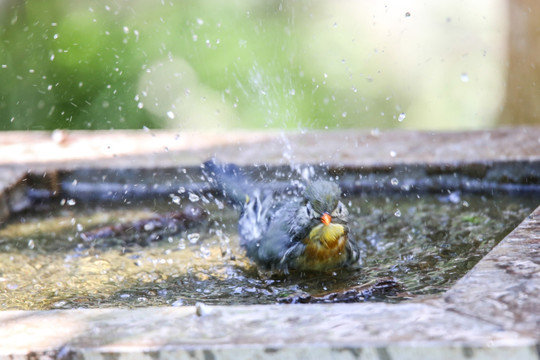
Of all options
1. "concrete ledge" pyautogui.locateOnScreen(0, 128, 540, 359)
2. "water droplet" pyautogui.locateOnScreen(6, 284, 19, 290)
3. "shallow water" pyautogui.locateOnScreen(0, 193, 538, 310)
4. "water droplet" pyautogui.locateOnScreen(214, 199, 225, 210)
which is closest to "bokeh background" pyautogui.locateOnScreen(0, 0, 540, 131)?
"shallow water" pyautogui.locateOnScreen(0, 193, 538, 310)

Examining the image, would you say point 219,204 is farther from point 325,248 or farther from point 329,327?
point 329,327

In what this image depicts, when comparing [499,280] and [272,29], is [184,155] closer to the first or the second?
[499,280]

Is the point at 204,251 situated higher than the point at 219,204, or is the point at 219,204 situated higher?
the point at 219,204

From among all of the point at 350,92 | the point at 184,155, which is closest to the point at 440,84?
the point at 350,92

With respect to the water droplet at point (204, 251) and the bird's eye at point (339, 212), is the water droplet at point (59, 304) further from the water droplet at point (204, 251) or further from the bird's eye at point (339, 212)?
the bird's eye at point (339, 212)

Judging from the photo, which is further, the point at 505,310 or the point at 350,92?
the point at 350,92

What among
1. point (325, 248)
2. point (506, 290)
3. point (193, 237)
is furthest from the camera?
point (193, 237)

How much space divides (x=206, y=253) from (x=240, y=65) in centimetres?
550

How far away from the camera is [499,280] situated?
6.98 feet

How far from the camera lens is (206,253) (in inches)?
136

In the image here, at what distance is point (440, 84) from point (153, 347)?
8379 millimetres

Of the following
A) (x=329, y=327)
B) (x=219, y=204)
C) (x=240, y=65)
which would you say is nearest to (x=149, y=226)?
(x=219, y=204)

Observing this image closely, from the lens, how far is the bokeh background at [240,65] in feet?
27.6

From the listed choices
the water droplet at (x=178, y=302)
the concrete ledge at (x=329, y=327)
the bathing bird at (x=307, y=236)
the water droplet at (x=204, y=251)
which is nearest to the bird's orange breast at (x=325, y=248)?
the bathing bird at (x=307, y=236)
